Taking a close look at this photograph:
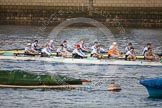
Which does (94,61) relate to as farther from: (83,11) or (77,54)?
(83,11)

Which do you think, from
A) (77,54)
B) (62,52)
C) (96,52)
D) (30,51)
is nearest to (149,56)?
(96,52)

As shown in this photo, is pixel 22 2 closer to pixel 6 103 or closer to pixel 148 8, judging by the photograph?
pixel 148 8

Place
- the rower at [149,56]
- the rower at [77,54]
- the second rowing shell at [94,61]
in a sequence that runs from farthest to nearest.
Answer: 1. the rower at [77,54]
2. the rower at [149,56]
3. the second rowing shell at [94,61]

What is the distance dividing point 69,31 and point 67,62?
3115 cm

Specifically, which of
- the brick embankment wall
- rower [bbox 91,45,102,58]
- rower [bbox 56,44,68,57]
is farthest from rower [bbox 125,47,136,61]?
the brick embankment wall

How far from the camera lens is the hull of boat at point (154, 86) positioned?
48281 millimetres

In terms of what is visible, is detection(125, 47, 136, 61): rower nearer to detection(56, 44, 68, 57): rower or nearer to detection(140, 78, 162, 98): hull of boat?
detection(56, 44, 68, 57): rower

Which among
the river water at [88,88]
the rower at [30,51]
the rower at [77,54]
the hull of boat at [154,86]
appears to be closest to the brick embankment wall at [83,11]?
the river water at [88,88]

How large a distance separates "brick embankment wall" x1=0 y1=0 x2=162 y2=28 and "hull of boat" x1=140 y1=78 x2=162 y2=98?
43342 millimetres

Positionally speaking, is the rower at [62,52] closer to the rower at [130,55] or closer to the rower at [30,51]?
the rower at [30,51]

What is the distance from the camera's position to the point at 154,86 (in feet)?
160

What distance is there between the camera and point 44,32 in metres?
92.6

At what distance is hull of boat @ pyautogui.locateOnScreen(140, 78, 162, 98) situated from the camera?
158ft

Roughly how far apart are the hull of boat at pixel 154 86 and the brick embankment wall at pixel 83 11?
43.3 m
